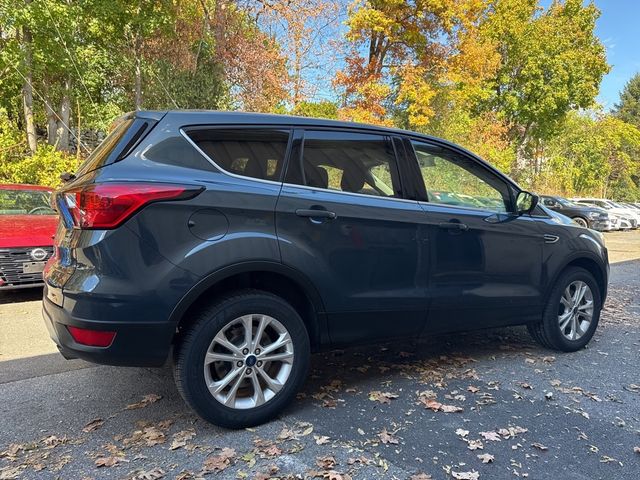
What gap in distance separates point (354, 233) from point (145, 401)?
1.81 meters

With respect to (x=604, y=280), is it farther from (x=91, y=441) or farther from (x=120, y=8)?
(x=120, y=8)

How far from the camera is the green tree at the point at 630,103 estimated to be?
6433cm

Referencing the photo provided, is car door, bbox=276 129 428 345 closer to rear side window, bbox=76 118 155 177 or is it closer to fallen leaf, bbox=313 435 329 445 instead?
fallen leaf, bbox=313 435 329 445

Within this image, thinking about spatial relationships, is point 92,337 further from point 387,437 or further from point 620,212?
point 620,212

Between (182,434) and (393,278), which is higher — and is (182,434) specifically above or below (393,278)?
below

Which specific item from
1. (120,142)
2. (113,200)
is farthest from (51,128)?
(113,200)

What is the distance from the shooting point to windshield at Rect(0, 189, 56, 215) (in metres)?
6.99

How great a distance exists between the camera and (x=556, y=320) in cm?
455

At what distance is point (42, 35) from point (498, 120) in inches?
841

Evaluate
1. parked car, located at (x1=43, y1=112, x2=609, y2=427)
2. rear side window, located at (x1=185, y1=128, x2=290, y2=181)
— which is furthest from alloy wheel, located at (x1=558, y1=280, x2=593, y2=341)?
rear side window, located at (x1=185, y1=128, x2=290, y2=181)

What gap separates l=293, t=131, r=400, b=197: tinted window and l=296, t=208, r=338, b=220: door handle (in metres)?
0.19

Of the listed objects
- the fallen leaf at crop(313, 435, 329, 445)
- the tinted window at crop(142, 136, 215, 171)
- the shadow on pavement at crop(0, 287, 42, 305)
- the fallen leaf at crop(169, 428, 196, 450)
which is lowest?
the shadow on pavement at crop(0, 287, 42, 305)

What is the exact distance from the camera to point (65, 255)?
2984 mm

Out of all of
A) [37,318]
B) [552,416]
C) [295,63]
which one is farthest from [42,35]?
[552,416]
